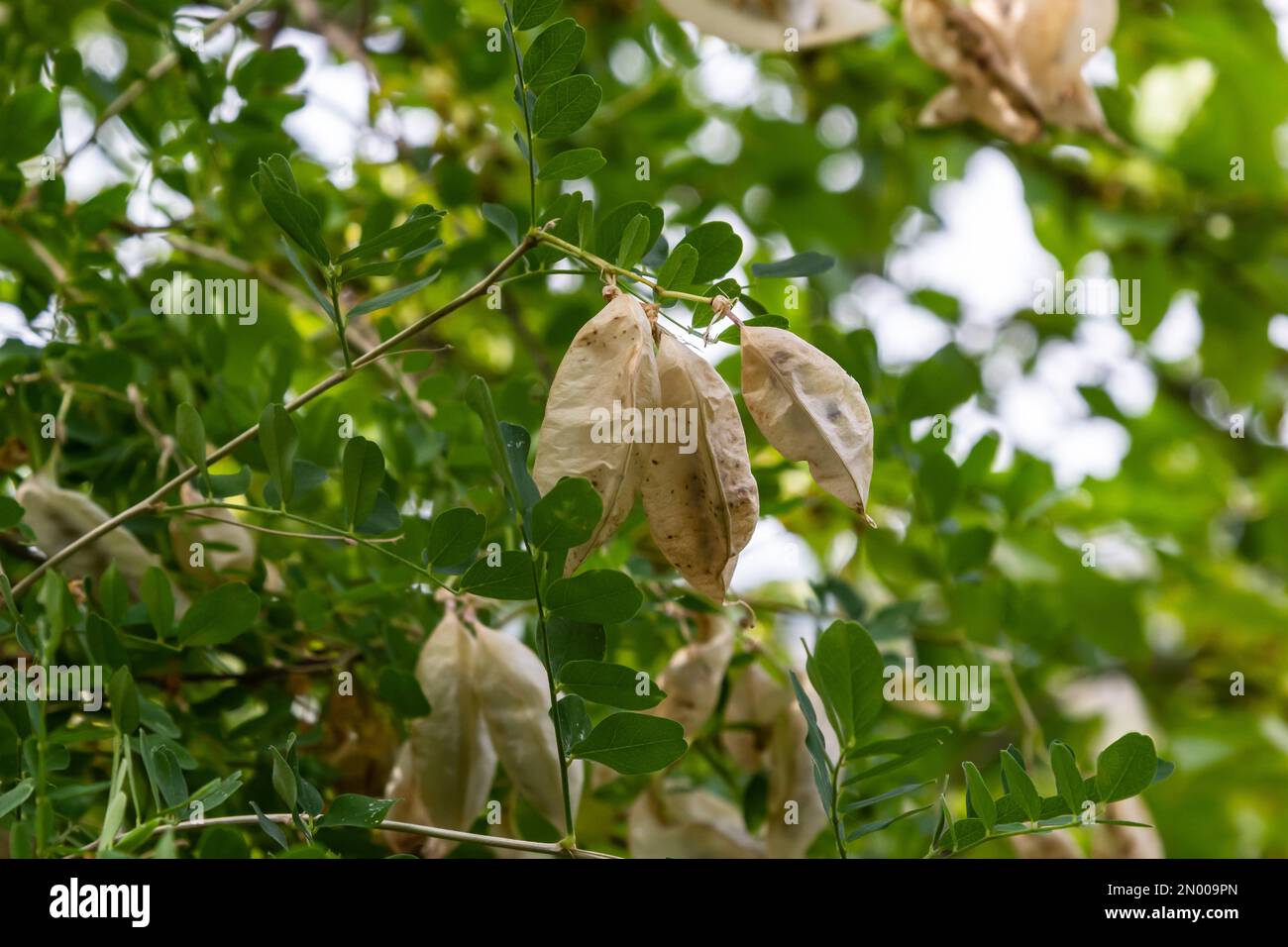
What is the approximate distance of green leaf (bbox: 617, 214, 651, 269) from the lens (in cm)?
42

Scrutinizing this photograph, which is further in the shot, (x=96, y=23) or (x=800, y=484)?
(x=96, y=23)

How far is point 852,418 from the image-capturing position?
1.35 feet

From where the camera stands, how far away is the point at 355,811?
414 mm

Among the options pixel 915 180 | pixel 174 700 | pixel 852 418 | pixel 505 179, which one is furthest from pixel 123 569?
pixel 915 180

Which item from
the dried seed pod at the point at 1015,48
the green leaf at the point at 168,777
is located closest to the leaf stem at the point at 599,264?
the green leaf at the point at 168,777

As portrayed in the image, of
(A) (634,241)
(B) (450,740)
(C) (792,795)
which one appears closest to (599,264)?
(A) (634,241)

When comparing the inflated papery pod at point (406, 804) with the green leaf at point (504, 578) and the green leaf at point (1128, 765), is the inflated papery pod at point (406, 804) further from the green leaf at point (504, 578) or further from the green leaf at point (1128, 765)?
the green leaf at point (1128, 765)

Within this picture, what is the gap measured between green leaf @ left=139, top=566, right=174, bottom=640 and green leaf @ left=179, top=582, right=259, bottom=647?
1cm

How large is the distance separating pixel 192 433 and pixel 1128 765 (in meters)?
0.36

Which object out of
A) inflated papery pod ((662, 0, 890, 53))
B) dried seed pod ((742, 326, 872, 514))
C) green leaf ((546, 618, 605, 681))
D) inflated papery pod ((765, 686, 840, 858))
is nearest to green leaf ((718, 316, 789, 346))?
dried seed pod ((742, 326, 872, 514))

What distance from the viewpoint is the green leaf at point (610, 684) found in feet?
1.45

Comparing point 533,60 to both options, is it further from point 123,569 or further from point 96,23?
point 96,23

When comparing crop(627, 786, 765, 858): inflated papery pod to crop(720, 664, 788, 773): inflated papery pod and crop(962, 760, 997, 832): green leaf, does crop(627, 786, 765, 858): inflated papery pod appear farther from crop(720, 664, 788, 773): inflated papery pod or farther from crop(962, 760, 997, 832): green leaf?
crop(962, 760, 997, 832): green leaf
